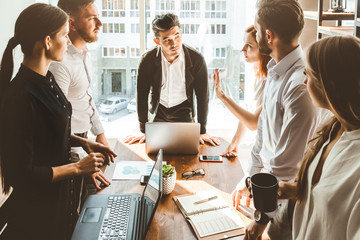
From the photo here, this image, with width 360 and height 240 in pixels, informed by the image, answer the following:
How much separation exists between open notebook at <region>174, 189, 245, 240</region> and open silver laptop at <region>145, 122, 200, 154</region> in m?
0.51

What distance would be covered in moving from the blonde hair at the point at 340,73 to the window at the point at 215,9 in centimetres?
289

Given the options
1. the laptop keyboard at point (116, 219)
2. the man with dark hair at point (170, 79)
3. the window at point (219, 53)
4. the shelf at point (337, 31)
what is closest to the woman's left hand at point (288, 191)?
the laptop keyboard at point (116, 219)

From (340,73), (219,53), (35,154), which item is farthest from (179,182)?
(219,53)

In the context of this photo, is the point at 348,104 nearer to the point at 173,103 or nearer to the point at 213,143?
the point at 213,143

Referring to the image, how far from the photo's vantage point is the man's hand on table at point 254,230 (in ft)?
4.70

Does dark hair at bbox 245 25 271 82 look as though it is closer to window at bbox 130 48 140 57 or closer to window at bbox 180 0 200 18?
window at bbox 180 0 200 18

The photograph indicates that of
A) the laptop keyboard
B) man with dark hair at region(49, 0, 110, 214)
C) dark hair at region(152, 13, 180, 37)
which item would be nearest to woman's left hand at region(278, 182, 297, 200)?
the laptop keyboard

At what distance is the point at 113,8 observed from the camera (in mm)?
3932

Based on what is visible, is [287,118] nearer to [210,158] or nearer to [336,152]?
[336,152]

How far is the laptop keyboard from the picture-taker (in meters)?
1.53

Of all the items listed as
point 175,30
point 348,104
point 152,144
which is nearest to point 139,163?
point 152,144

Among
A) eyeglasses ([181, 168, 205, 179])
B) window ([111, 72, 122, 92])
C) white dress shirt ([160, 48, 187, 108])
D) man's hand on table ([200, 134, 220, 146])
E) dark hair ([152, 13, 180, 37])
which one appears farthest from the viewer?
window ([111, 72, 122, 92])

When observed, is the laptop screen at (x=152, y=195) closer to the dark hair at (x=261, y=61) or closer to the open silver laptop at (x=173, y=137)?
the open silver laptop at (x=173, y=137)

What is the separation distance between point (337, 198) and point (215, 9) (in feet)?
10.5
